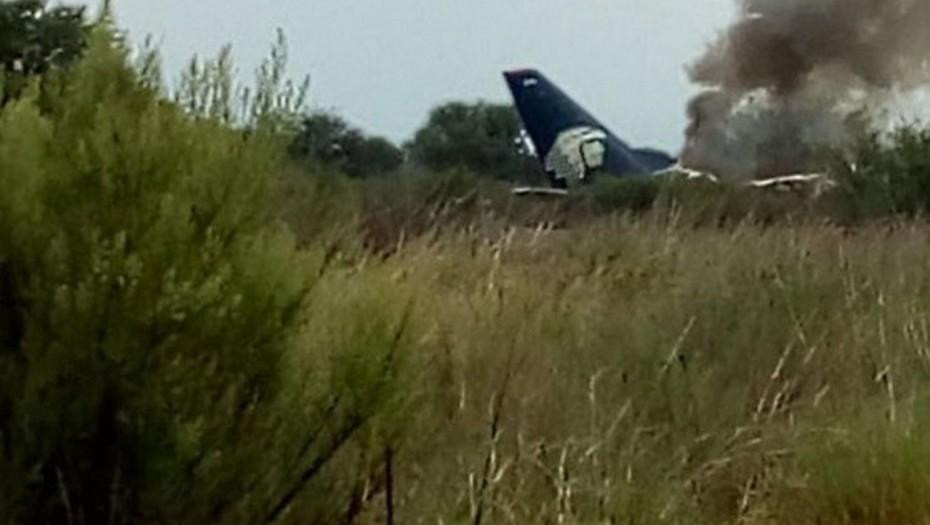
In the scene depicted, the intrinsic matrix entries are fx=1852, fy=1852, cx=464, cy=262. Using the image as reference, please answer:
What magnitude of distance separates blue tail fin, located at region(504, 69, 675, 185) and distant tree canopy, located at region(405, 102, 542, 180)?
107cm

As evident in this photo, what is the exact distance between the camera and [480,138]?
51344mm

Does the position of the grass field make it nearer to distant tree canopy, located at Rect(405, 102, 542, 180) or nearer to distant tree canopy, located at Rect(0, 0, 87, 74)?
distant tree canopy, located at Rect(0, 0, 87, 74)

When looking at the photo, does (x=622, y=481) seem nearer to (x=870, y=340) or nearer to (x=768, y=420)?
(x=768, y=420)

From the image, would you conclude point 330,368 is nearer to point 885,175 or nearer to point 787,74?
point 885,175

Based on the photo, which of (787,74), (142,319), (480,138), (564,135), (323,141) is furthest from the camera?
(480,138)

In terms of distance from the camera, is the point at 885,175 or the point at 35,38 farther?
the point at 885,175

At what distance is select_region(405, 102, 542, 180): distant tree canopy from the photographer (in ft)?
154

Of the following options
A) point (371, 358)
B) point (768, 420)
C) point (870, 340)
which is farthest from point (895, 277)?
point (371, 358)

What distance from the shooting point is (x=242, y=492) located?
15.9ft

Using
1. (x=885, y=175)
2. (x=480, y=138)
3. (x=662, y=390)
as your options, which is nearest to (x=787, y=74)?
(x=480, y=138)

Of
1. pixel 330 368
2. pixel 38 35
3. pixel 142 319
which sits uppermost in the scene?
pixel 38 35

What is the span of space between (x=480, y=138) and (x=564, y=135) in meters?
3.75

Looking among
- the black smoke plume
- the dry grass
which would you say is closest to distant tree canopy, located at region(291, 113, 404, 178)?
the dry grass

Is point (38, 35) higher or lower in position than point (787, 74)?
lower
